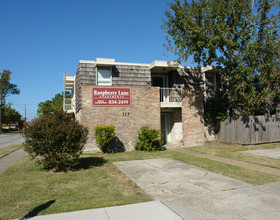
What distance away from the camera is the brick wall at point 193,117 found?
589 inches

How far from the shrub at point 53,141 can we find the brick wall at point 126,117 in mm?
4675

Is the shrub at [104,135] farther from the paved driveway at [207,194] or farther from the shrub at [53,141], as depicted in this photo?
the paved driveway at [207,194]

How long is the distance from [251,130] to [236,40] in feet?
18.7

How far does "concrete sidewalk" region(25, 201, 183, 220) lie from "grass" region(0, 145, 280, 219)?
273 millimetres

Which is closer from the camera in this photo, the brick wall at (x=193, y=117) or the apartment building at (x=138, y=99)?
the apartment building at (x=138, y=99)

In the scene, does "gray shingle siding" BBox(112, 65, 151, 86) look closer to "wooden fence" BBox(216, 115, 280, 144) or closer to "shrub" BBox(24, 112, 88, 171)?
"wooden fence" BBox(216, 115, 280, 144)

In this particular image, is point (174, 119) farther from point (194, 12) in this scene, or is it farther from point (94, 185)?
point (94, 185)

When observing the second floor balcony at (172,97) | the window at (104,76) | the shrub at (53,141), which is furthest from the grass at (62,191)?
the second floor balcony at (172,97)

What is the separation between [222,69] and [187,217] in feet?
41.1

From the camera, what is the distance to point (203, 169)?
791 centimetres

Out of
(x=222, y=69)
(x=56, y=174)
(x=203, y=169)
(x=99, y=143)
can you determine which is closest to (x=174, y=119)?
(x=222, y=69)

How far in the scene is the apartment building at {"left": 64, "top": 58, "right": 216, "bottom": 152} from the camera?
13234 millimetres

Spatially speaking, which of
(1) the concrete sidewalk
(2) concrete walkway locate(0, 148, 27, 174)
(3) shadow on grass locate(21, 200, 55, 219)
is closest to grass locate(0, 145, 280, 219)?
(3) shadow on grass locate(21, 200, 55, 219)

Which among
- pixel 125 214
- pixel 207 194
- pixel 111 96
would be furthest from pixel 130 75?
pixel 125 214
